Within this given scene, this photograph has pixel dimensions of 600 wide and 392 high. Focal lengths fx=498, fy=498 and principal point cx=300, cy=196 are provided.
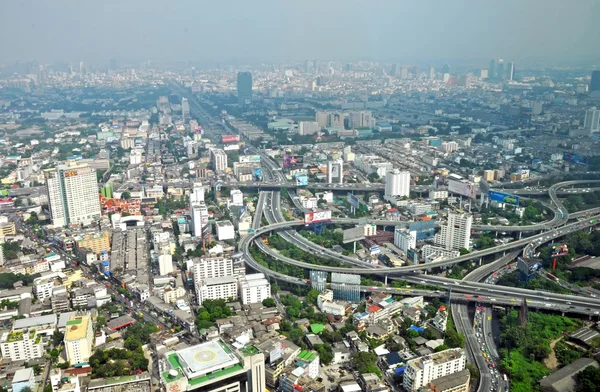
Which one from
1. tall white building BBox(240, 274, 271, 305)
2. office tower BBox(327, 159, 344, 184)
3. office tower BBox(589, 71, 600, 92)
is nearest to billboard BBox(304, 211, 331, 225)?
tall white building BBox(240, 274, 271, 305)

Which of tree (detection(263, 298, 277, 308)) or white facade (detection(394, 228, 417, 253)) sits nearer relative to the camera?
tree (detection(263, 298, 277, 308))

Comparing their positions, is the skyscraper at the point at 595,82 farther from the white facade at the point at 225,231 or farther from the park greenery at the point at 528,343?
the white facade at the point at 225,231

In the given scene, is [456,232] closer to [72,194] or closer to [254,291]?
[254,291]

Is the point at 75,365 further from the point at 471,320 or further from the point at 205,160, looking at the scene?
the point at 205,160

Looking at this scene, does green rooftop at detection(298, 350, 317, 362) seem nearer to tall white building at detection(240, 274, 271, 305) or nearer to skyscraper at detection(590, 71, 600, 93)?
tall white building at detection(240, 274, 271, 305)

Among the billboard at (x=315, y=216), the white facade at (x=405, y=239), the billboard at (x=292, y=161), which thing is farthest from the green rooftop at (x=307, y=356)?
the billboard at (x=292, y=161)

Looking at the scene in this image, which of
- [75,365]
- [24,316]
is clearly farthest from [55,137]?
[75,365]
